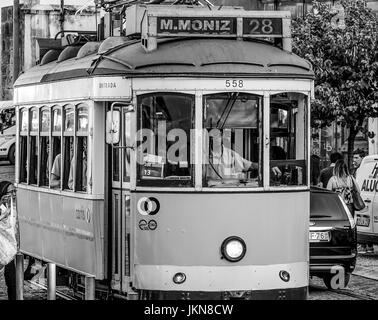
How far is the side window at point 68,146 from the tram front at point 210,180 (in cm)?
156

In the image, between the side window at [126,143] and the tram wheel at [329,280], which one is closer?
the side window at [126,143]

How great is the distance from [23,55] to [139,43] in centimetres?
3908

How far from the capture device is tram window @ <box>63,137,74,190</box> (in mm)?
13328

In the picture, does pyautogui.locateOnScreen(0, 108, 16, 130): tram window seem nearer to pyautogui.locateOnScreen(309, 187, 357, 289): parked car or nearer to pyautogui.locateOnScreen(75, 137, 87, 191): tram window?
pyautogui.locateOnScreen(309, 187, 357, 289): parked car

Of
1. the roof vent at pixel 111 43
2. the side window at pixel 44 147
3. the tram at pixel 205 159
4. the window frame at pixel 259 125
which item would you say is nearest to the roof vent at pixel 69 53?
the side window at pixel 44 147

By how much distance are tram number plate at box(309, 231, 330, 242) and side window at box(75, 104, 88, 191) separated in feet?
12.7

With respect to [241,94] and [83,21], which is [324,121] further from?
[83,21]

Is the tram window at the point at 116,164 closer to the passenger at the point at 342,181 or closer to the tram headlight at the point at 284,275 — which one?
the tram headlight at the point at 284,275

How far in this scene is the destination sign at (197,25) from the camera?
11.8 m

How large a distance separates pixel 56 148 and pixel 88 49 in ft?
3.97

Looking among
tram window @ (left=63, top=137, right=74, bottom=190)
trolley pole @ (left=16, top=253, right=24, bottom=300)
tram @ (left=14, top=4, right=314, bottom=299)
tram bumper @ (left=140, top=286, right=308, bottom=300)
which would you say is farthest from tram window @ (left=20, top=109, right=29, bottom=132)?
tram bumper @ (left=140, top=286, right=308, bottom=300)

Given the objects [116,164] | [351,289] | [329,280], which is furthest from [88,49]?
[351,289]

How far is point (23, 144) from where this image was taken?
624 inches

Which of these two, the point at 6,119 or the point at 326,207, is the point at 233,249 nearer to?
the point at 326,207
